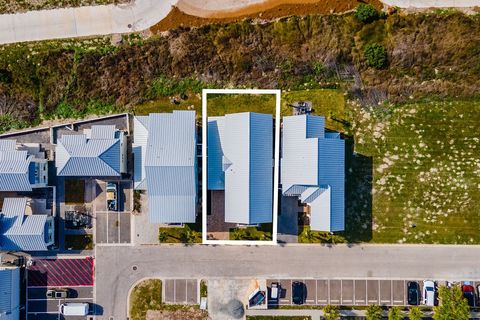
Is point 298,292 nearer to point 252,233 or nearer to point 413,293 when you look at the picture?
point 252,233

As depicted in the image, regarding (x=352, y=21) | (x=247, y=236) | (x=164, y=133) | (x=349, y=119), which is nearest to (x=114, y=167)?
(x=164, y=133)

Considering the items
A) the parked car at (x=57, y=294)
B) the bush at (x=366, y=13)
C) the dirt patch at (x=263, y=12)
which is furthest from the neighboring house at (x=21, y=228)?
the bush at (x=366, y=13)


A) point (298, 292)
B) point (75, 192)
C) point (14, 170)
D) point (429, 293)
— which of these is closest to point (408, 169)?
point (429, 293)

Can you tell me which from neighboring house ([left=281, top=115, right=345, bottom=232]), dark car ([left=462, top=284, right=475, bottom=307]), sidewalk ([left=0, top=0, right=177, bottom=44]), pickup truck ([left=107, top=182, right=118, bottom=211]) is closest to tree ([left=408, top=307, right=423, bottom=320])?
dark car ([left=462, top=284, right=475, bottom=307])

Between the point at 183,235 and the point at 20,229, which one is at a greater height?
the point at 20,229

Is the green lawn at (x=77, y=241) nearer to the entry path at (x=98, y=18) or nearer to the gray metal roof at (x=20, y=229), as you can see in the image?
the gray metal roof at (x=20, y=229)

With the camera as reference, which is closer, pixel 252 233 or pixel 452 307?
pixel 452 307
